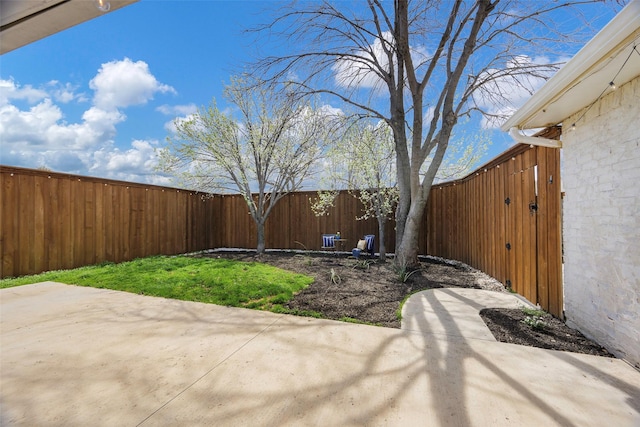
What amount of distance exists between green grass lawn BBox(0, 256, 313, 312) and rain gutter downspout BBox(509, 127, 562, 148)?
10.9 feet

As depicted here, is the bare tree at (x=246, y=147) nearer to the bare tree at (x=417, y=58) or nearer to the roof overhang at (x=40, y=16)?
the bare tree at (x=417, y=58)

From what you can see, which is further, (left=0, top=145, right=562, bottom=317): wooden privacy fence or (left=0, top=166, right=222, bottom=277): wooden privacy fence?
(left=0, top=166, right=222, bottom=277): wooden privacy fence

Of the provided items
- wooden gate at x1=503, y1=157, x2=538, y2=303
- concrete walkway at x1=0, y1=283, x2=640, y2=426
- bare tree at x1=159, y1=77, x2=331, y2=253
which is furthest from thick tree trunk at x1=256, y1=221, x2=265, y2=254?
wooden gate at x1=503, y1=157, x2=538, y2=303

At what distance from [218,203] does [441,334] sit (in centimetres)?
887

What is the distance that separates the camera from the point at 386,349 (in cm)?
234

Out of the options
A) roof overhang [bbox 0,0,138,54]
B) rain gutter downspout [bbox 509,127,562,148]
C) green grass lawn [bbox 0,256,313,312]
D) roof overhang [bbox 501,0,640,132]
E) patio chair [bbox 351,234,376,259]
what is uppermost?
roof overhang [bbox 501,0,640,132]

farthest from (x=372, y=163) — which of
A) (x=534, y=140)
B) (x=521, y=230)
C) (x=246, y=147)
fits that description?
(x=534, y=140)

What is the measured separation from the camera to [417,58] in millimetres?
5449

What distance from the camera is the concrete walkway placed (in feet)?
5.17

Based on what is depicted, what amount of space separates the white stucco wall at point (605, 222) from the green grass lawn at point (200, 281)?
3021 mm

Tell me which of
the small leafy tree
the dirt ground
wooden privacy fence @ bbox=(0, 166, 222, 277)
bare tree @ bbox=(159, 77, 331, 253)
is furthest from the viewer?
bare tree @ bbox=(159, 77, 331, 253)

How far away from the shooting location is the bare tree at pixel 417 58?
4590 mm

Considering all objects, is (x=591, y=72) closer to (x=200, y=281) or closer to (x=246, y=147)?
(x=200, y=281)

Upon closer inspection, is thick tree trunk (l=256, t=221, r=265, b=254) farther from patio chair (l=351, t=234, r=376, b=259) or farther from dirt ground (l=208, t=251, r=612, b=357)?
patio chair (l=351, t=234, r=376, b=259)
